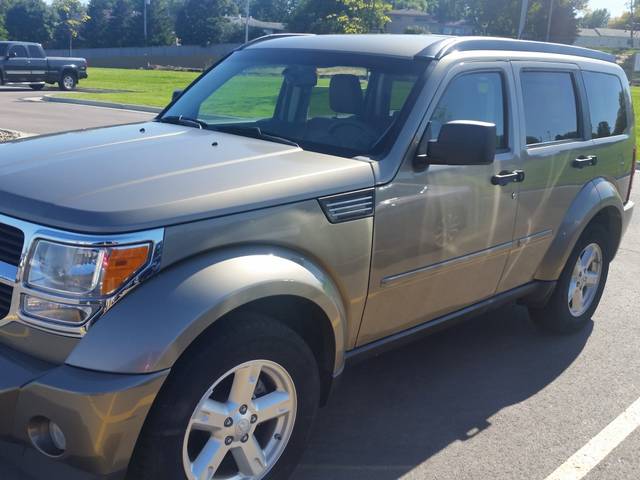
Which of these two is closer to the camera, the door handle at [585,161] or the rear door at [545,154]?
the rear door at [545,154]

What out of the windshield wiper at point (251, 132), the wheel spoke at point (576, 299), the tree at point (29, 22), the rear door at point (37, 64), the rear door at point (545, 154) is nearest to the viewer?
the windshield wiper at point (251, 132)

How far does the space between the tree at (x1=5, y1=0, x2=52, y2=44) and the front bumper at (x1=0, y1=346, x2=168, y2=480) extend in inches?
→ 3901

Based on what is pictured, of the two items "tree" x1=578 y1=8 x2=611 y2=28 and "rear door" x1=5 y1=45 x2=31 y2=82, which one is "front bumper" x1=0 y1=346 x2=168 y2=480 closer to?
"rear door" x1=5 y1=45 x2=31 y2=82

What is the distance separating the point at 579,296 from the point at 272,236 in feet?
10.4

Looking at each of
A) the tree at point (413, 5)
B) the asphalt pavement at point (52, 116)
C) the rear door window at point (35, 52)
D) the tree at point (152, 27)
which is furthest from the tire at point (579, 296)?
the tree at point (413, 5)

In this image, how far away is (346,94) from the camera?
4.02 m

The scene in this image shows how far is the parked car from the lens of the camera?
8.30 ft

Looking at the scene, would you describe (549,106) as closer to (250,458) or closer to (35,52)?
(250,458)

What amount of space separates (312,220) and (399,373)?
180 centimetres

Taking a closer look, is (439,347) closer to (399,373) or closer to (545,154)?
(399,373)

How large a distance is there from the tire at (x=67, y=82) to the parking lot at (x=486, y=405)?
90.7 ft

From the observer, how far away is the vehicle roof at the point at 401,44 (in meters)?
3.96

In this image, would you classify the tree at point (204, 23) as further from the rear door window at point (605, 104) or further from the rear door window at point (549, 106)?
the rear door window at point (549, 106)

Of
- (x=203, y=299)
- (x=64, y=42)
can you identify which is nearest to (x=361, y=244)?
(x=203, y=299)
